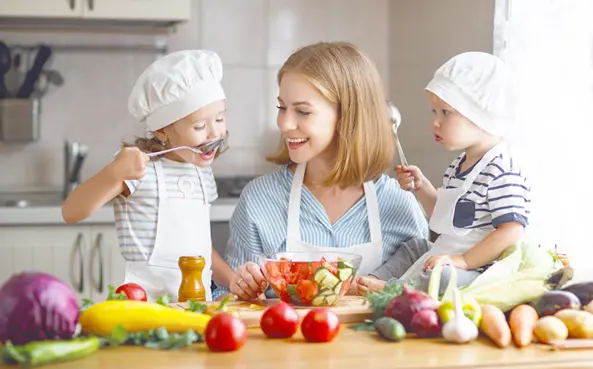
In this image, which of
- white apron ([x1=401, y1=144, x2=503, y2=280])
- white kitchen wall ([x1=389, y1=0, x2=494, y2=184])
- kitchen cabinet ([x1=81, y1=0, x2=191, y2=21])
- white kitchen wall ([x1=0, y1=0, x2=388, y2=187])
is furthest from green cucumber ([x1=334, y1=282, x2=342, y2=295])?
white kitchen wall ([x1=0, y1=0, x2=388, y2=187])

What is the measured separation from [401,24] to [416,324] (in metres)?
2.47

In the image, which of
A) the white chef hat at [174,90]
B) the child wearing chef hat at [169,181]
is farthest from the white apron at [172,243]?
the white chef hat at [174,90]

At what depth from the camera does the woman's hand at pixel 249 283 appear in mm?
1764

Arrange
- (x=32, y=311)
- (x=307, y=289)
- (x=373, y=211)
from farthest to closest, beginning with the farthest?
(x=373, y=211)
(x=307, y=289)
(x=32, y=311)

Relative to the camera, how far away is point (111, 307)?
1.46m

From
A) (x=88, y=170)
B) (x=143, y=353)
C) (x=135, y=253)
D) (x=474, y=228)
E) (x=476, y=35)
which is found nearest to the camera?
(x=143, y=353)

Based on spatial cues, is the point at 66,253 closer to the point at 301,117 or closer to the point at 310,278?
the point at 301,117

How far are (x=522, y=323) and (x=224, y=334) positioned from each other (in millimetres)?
490

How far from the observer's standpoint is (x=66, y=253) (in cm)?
315

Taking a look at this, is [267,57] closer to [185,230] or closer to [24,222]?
[24,222]

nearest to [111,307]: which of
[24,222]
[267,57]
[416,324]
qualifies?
[416,324]

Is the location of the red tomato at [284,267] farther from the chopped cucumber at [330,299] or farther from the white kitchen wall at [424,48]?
the white kitchen wall at [424,48]

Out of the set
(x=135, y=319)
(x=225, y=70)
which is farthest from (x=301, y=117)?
(x=225, y=70)

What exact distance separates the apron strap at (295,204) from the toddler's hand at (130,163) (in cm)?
42
